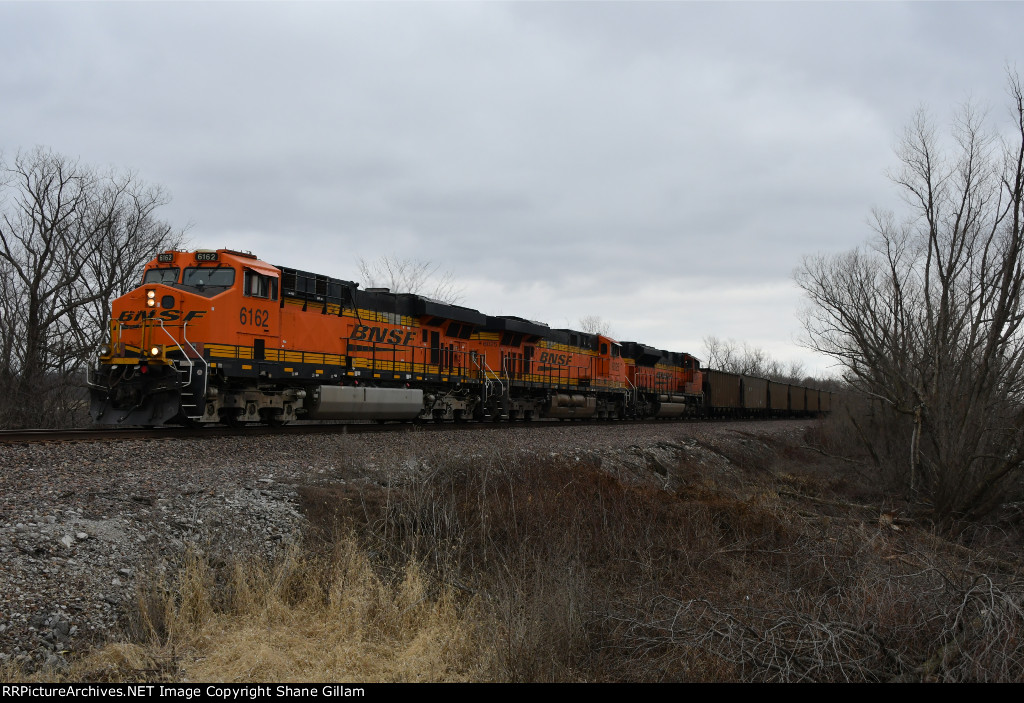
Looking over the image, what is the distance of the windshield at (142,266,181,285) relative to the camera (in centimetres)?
1494

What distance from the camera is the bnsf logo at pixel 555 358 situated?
87.5 feet

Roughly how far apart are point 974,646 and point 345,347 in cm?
1441

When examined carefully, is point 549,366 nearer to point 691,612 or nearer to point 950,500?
point 950,500

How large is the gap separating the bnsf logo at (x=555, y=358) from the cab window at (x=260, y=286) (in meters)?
12.9

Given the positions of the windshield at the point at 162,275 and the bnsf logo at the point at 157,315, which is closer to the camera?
the bnsf logo at the point at 157,315

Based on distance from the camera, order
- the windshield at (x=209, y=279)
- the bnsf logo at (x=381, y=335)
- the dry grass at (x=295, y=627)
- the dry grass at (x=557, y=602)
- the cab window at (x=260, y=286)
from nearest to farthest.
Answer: the dry grass at (x=295, y=627)
the dry grass at (x=557, y=602)
the windshield at (x=209, y=279)
the cab window at (x=260, y=286)
the bnsf logo at (x=381, y=335)

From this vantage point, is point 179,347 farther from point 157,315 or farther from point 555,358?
point 555,358

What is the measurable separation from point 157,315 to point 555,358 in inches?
632

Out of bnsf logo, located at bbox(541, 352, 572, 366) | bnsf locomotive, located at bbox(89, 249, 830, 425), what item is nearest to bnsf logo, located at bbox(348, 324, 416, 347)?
bnsf locomotive, located at bbox(89, 249, 830, 425)

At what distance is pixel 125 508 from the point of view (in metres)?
7.32

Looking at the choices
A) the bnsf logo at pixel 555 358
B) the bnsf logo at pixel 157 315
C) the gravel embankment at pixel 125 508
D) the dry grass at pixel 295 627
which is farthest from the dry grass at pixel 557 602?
the bnsf logo at pixel 555 358

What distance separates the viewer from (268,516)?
8.15 meters

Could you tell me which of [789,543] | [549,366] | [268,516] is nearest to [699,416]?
[549,366]

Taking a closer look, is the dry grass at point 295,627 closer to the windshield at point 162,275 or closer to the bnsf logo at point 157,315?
the bnsf logo at point 157,315
